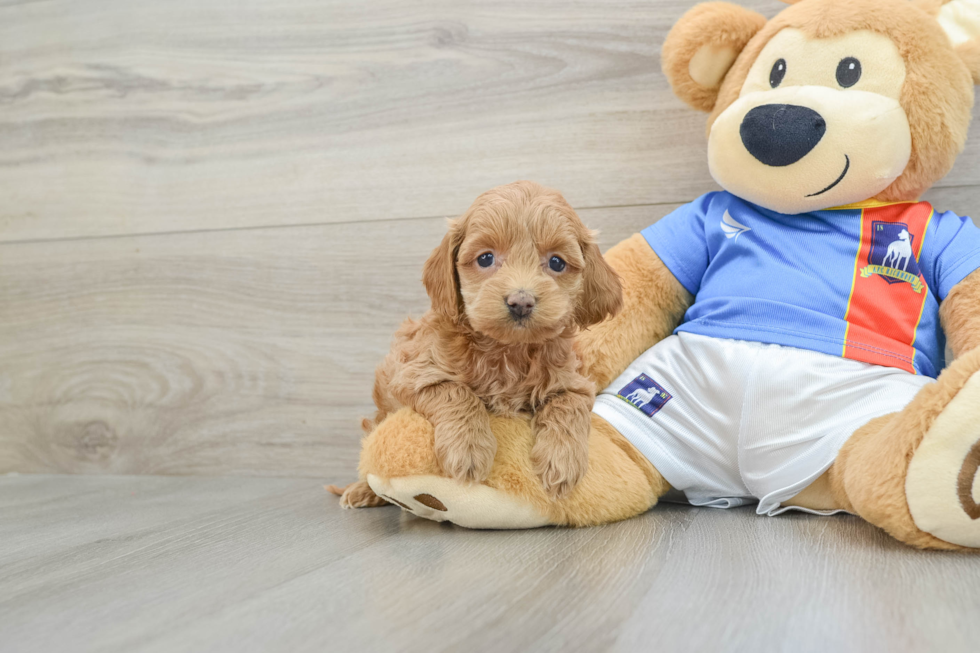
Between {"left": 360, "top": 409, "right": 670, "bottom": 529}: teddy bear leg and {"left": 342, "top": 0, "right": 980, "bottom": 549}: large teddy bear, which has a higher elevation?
{"left": 342, "top": 0, "right": 980, "bottom": 549}: large teddy bear

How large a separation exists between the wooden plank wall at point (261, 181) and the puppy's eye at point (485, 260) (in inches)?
22.3

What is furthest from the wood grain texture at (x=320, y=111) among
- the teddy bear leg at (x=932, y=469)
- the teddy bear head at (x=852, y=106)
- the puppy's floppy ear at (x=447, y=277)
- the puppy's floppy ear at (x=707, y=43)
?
the teddy bear leg at (x=932, y=469)

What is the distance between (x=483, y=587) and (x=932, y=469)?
0.54 metres

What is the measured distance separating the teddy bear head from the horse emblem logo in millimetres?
63

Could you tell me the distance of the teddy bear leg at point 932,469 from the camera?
0.86m

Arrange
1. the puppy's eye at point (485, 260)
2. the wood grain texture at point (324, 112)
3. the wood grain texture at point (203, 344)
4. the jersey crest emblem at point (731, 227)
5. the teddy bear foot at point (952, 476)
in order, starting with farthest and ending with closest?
1. the wood grain texture at point (203, 344)
2. the wood grain texture at point (324, 112)
3. the jersey crest emblem at point (731, 227)
4. the puppy's eye at point (485, 260)
5. the teddy bear foot at point (952, 476)

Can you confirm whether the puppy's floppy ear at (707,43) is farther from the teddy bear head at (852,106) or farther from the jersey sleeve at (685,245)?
the jersey sleeve at (685,245)

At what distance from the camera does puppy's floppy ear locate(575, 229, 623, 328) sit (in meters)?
1.03

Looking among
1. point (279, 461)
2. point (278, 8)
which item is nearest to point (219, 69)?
point (278, 8)

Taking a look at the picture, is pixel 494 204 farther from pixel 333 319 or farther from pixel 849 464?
pixel 333 319

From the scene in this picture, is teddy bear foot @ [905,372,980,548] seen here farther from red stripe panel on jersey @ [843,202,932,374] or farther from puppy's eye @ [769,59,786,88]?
puppy's eye @ [769,59,786,88]

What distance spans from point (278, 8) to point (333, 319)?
0.69m

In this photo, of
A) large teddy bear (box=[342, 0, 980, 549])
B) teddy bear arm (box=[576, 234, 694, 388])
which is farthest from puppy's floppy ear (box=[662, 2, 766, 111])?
teddy bear arm (box=[576, 234, 694, 388])

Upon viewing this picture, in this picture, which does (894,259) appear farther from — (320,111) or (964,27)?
(320,111)
